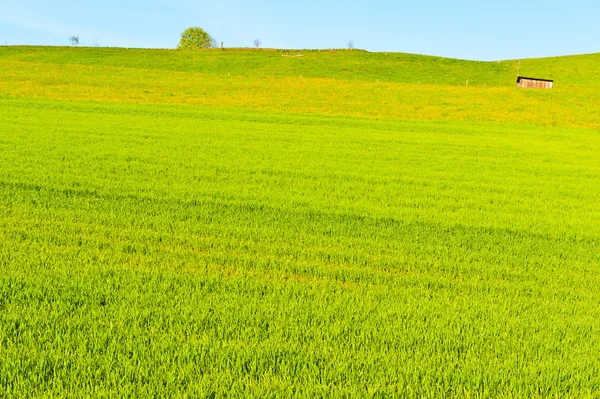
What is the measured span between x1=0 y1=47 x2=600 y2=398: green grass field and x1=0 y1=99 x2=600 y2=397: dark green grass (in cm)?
3

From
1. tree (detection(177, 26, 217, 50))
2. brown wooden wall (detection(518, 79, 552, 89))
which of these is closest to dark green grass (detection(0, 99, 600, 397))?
brown wooden wall (detection(518, 79, 552, 89))

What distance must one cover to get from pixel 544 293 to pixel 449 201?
5199 millimetres

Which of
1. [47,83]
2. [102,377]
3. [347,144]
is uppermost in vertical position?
[47,83]

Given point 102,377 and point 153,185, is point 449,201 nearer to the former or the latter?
point 153,185

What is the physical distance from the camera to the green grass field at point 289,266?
4.16m

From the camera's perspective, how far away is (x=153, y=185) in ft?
37.0

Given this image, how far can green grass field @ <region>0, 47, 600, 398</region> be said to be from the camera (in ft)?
13.6

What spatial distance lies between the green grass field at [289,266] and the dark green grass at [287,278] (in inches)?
1.0

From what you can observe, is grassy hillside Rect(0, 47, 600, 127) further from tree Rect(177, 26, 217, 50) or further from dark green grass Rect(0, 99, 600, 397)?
tree Rect(177, 26, 217, 50)

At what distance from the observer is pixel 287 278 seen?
642cm

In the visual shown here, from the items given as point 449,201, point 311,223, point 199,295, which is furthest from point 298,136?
point 199,295

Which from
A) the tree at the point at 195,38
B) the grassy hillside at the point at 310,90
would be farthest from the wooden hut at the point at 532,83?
the tree at the point at 195,38

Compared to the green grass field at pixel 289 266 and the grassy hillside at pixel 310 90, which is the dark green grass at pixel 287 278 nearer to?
the green grass field at pixel 289 266

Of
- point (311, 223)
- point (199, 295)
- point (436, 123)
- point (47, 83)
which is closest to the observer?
point (199, 295)
